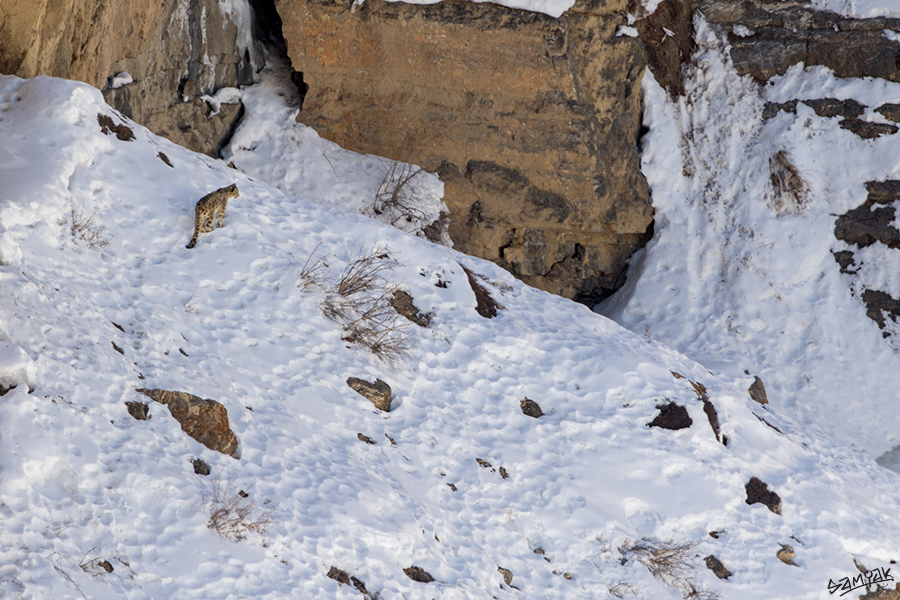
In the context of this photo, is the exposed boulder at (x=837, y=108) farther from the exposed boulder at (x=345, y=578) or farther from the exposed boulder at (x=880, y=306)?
the exposed boulder at (x=345, y=578)

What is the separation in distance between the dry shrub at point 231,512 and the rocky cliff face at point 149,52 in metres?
4.38

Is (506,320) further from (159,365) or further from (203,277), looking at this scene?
(159,365)

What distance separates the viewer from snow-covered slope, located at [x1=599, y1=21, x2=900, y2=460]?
962 centimetres

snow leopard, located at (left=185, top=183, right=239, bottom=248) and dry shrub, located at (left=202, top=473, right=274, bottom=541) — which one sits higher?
snow leopard, located at (left=185, top=183, right=239, bottom=248)

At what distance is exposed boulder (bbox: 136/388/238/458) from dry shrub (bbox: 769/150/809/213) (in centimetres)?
868

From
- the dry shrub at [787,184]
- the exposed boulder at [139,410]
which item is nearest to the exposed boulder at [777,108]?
the dry shrub at [787,184]

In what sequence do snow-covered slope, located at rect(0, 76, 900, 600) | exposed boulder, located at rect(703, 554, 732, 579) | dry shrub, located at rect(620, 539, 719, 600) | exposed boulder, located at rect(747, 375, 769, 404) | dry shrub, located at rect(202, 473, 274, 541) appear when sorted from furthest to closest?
1. exposed boulder, located at rect(747, 375, 769, 404)
2. exposed boulder, located at rect(703, 554, 732, 579)
3. dry shrub, located at rect(620, 539, 719, 600)
4. dry shrub, located at rect(202, 473, 274, 541)
5. snow-covered slope, located at rect(0, 76, 900, 600)

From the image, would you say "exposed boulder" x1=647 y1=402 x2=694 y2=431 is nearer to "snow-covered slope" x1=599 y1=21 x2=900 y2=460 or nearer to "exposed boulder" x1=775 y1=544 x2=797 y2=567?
"exposed boulder" x1=775 y1=544 x2=797 y2=567

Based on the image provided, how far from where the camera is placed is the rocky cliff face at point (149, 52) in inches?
256

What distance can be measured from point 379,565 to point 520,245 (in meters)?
7.26

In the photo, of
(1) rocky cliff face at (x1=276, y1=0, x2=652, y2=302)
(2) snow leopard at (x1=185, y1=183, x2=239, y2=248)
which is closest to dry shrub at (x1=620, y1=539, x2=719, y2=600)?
(2) snow leopard at (x1=185, y1=183, x2=239, y2=248)

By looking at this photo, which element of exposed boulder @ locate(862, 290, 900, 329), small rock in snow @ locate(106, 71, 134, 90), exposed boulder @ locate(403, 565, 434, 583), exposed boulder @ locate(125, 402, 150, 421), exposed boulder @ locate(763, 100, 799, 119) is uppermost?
exposed boulder @ locate(763, 100, 799, 119)

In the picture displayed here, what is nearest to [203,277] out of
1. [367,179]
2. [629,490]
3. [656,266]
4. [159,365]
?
[159,365]

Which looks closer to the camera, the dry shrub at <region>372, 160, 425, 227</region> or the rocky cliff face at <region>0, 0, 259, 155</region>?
the rocky cliff face at <region>0, 0, 259, 155</region>
